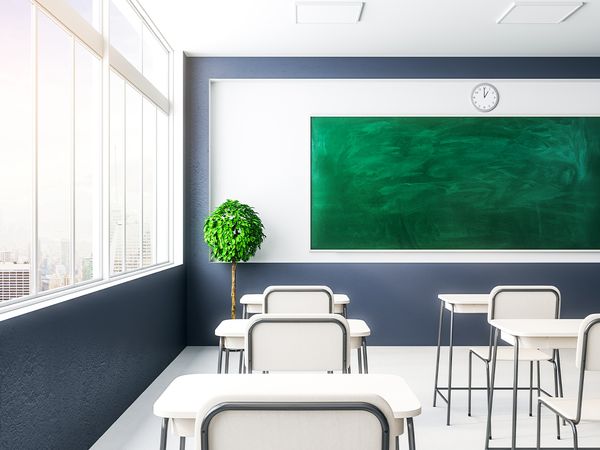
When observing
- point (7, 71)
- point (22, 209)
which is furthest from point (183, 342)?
point (7, 71)

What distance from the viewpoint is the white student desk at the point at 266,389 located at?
1.65 m

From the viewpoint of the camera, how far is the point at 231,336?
3.09m

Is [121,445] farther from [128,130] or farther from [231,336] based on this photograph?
[128,130]

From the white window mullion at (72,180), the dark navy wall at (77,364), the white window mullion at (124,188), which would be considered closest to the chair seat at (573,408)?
the dark navy wall at (77,364)

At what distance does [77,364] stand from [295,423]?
2.16 meters

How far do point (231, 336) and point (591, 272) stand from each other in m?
4.71

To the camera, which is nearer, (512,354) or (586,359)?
(586,359)

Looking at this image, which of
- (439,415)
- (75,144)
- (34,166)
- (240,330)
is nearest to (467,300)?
(439,415)

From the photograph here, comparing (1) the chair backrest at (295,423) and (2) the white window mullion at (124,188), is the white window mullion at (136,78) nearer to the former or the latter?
(2) the white window mullion at (124,188)

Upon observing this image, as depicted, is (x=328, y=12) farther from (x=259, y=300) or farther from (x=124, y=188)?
(x=259, y=300)

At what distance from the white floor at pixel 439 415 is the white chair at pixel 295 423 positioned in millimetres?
2212

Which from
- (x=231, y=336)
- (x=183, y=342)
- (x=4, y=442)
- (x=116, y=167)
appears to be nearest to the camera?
(x=4, y=442)

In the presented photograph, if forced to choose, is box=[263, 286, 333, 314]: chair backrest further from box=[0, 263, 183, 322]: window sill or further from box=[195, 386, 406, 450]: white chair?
box=[195, 386, 406, 450]: white chair

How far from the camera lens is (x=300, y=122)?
6266mm
